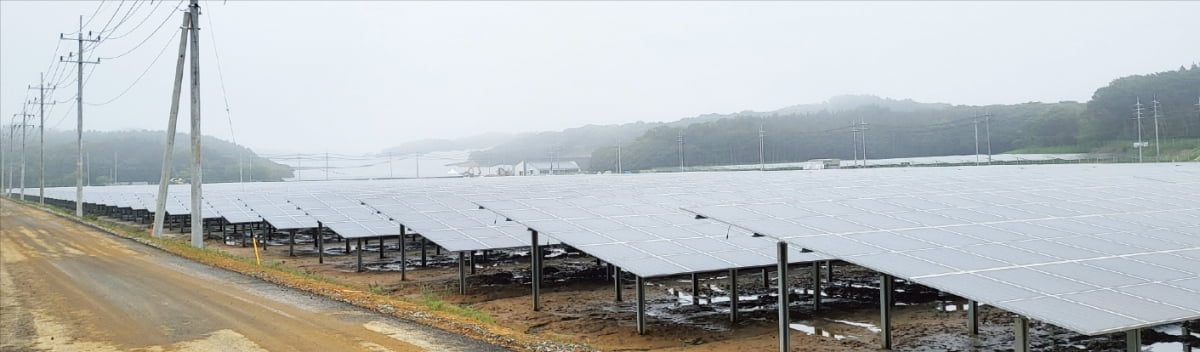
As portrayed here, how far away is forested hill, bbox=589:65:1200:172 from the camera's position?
72.9 meters

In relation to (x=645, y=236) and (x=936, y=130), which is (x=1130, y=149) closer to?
(x=936, y=130)

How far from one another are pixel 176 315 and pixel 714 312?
11687mm

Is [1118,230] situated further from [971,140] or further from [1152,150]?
[971,140]

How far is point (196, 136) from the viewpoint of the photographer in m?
28.9

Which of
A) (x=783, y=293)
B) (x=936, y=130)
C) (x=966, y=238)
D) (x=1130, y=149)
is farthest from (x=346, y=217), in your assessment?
(x=936, y=130)

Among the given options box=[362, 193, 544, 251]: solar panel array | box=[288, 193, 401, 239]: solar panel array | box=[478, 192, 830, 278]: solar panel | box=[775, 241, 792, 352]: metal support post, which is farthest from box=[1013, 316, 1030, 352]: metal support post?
box=[288, 193, 401, 239]: solar panel array

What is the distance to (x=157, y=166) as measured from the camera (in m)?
151

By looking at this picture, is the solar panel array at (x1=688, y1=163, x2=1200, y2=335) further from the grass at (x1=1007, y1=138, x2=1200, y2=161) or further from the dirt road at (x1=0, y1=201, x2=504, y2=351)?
the grass at (x1=1007, y1=138, x2=1200, y2=161)

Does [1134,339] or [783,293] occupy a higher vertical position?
[783,293]

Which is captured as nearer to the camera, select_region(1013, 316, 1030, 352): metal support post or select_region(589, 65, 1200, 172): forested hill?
select_region(1013, 316, 1030, 352): metal support post

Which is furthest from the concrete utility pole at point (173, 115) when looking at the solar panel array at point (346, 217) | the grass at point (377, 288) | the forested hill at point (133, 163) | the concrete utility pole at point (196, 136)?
the forested hill at point (133, 163)

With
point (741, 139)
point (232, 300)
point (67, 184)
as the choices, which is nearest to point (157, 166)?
point (67, 184)

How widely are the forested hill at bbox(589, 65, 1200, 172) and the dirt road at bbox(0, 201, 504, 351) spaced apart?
7242 centimetres

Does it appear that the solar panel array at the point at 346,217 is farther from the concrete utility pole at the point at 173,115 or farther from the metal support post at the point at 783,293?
the metal support post at the point at 783,293
